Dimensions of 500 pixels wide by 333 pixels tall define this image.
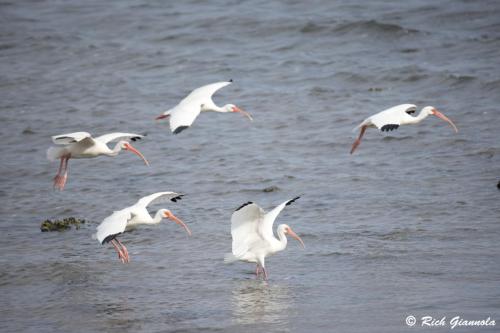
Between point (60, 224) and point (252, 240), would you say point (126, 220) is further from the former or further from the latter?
point (60, 224)

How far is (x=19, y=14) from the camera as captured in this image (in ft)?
97.2

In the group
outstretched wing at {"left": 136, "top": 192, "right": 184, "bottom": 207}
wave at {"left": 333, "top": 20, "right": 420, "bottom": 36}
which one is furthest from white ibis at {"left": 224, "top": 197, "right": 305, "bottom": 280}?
wave at {"left": 333, "top": 20, "right": 420, "bottom": 36}

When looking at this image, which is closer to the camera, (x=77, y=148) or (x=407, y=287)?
(x=407, y=287)

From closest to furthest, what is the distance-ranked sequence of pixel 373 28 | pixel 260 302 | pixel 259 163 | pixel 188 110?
pixel 260 302 < pixel 188 110 < pixel 259 163 < pixel 373 28

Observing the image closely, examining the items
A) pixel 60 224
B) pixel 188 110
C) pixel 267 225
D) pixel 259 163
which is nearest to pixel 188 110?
pixel 188 110

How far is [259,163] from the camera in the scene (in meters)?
16.6

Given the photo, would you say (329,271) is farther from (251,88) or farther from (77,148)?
(251,88)

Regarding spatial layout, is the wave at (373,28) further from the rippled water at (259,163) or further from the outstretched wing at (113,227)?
the outstretched wing at (113,227)

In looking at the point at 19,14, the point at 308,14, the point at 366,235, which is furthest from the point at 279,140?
the point at 19,14

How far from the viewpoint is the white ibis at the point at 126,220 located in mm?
10992

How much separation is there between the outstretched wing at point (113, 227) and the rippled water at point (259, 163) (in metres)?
0.64

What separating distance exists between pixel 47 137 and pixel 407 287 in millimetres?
10657

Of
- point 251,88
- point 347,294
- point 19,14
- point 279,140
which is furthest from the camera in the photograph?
point 19,14

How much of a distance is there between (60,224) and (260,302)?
4577mm
